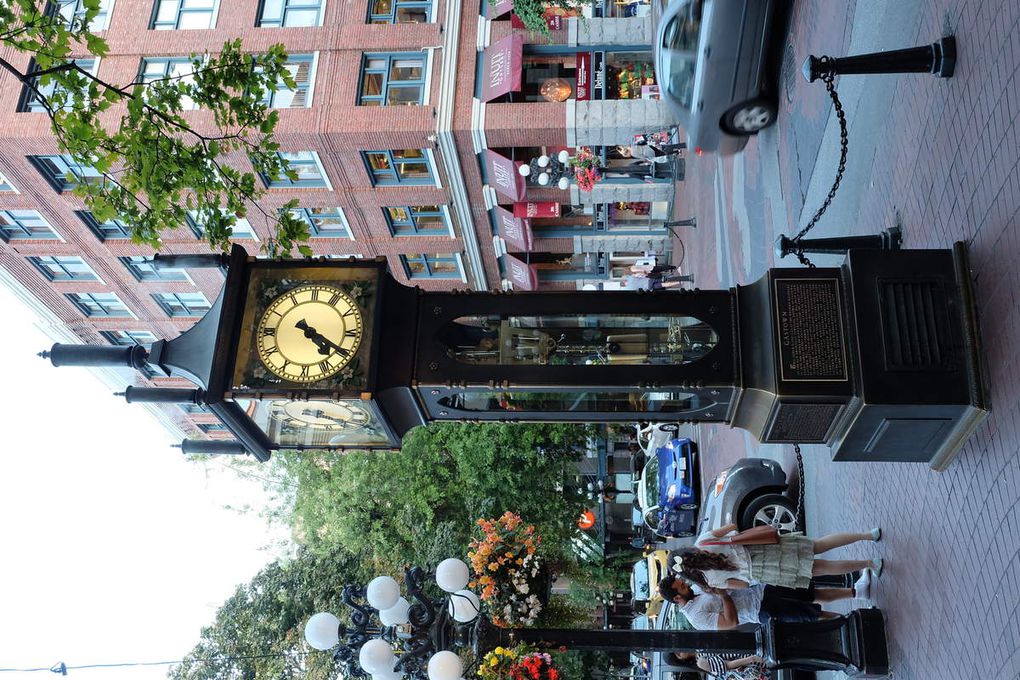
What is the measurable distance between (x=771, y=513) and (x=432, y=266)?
19244mm

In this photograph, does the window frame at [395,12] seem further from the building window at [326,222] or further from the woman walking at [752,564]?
the woman walking at [752,564]

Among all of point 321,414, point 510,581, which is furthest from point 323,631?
point 321,414

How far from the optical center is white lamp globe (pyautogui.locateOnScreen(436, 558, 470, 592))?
8.41 meters

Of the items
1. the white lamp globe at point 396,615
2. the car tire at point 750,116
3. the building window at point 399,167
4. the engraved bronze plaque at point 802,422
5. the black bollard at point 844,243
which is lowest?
the white lamp globe at point 396,615

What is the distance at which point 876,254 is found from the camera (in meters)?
5.73

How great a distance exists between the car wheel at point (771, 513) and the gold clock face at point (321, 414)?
231 inches

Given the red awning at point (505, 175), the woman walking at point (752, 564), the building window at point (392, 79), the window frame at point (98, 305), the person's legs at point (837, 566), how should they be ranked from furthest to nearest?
the window frame at point (98, 305), the building window at point (392, 79), the red awning at point (505, 175), the person's legs at point (837, 566), the woman walking at point (752, 564)

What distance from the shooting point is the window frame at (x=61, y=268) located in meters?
28.1

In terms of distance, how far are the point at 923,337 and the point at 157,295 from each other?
2935 cm

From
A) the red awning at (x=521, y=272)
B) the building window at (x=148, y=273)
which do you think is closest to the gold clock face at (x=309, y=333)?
the red awning at (x=521, y=272)

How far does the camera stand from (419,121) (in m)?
21.7

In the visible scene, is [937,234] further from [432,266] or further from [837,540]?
[432,266]

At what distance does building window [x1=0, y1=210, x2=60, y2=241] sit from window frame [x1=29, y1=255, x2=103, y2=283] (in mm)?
1136

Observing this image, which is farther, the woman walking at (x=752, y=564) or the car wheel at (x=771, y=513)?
the car wheel at (x=771, y=513)
